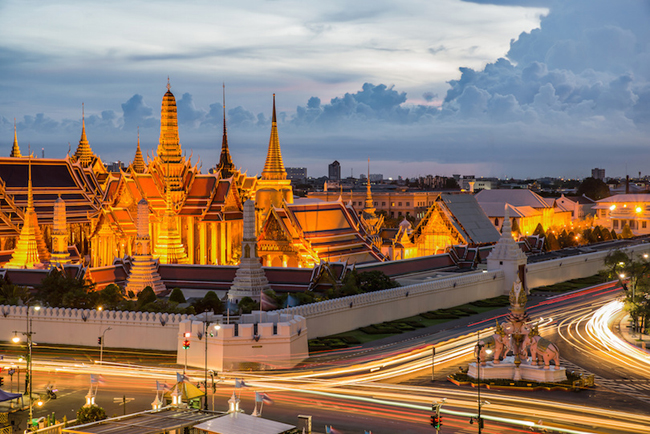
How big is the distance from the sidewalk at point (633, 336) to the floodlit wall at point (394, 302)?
935 cm

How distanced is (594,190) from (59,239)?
133 metres

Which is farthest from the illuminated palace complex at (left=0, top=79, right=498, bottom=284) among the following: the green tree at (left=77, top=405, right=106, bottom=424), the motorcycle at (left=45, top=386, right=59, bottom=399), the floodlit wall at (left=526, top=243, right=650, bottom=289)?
the green tree at (left=77, top=405, right=106, bottom=424)

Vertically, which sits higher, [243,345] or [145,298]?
[145,298]

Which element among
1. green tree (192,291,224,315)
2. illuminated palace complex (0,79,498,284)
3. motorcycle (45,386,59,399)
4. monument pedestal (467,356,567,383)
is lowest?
motorcycle (45,386,59,399)

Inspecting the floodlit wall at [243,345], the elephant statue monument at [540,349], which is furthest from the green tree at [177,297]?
the elephant statue monument at [540,349]

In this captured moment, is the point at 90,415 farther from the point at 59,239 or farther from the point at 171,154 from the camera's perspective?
the point at 171,154

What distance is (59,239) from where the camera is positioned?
174 ft

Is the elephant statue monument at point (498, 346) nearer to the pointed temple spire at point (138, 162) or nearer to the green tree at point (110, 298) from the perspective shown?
the green tree at point (110, 298)

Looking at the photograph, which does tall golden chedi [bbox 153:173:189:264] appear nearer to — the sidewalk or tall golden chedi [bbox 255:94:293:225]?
tall golden chedi [bbox 255:94:293:225]

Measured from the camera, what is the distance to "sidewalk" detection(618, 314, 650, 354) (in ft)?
131

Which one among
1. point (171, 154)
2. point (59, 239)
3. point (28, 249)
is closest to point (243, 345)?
point (59, 239)

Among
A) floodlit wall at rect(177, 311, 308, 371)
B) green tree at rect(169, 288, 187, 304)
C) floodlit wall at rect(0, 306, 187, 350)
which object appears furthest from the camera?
green tree at rect(169, 288, 187, 304)

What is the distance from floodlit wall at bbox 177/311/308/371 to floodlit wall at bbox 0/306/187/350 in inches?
70.4

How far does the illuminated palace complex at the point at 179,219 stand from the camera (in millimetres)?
55625
